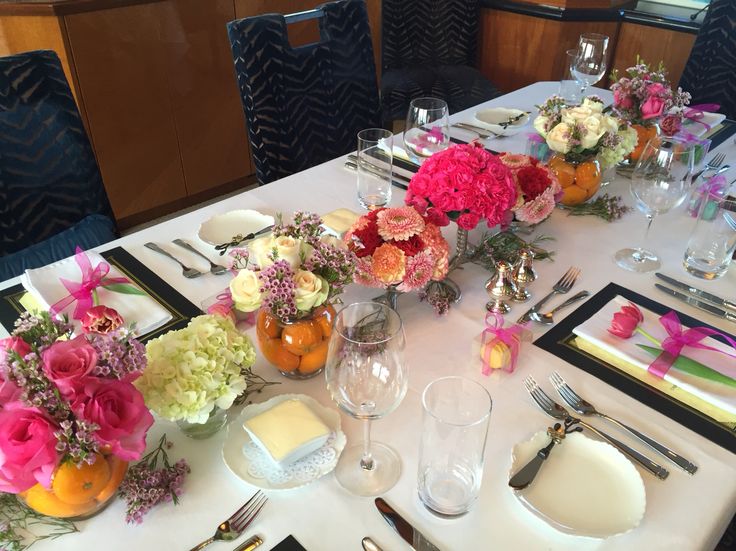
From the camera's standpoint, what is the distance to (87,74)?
8.00 feet

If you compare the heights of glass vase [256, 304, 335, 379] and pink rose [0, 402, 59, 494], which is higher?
pink rose [0, 402, 59, 494]

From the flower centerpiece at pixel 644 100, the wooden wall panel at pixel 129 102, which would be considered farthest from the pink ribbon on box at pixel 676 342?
the wooden wall panel at pixel 129 102

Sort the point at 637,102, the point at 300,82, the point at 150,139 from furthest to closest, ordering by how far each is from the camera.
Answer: the point at 150,139 < the point at 300,82 < the point at 637,102

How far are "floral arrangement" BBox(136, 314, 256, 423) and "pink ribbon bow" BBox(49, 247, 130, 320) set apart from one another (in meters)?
0.34

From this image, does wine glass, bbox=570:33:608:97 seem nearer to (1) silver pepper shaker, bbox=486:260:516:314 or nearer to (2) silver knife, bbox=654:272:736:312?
(2) silver knife, bbox=654:272:736:312

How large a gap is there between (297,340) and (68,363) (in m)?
0.32


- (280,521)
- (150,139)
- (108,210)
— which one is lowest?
(150,139)

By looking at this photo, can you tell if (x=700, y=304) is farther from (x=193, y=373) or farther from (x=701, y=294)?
(x=193, y=373)

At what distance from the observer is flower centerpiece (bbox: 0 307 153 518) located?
621mm

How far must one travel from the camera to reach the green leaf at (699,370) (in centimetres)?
91

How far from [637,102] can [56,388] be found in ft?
4.95

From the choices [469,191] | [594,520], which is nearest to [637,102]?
[469,191]

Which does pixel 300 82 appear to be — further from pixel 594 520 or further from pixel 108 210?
pixel 594 520

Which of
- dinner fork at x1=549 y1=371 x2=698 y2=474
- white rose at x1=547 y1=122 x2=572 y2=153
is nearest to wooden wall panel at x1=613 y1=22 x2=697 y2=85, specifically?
white rose at x1=547 y1=122 x2=572 y2=153
